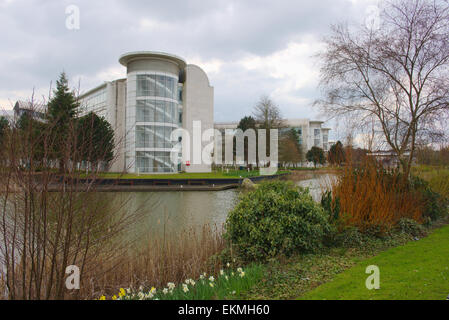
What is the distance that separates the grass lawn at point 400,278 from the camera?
3535mm

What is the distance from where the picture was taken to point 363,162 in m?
7.62

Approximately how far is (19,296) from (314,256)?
4329 millimetres

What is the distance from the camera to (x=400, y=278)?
4098 millimetres

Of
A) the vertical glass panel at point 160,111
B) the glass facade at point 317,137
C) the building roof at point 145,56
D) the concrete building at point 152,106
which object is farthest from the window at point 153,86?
the glass facade at point 317,137

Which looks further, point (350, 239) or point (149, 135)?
point (149, 135)

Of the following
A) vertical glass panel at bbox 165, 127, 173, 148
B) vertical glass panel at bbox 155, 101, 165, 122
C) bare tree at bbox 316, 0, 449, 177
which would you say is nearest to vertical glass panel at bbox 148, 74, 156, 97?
vertical glass panel at bbox 155, 101, 165, 122

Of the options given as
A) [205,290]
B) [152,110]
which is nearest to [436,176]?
[205,290]

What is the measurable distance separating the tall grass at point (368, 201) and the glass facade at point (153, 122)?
31.6 m

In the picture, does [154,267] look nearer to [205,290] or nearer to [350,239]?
[205,290]

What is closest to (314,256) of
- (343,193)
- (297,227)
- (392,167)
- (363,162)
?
(297,227)

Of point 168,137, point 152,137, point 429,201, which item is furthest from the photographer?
point 168,137

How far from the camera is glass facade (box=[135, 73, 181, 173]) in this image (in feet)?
120

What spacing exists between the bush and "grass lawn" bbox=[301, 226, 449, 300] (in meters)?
0.95

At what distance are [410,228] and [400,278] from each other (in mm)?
3738
